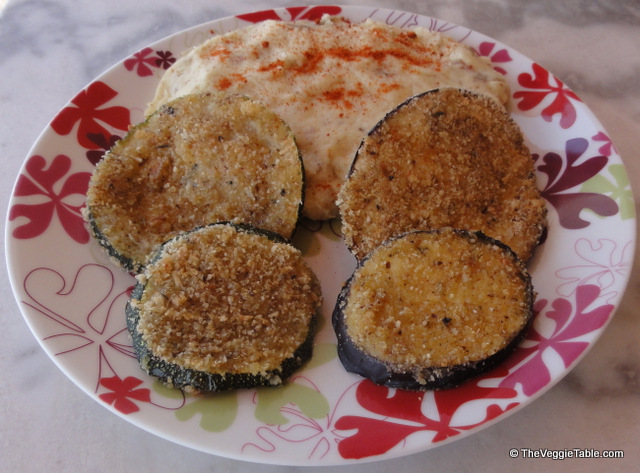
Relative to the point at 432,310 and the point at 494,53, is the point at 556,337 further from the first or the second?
the point at 494,53

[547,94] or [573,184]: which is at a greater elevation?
[547,94]

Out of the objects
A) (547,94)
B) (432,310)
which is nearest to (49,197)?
(432,310)

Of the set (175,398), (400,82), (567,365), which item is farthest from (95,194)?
(567,365)

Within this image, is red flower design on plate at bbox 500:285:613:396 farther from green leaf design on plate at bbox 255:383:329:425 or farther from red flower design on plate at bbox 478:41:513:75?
red flower design on plate at bbox 478:41:513:75

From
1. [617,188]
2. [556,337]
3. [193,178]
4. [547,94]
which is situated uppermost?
[193,178]

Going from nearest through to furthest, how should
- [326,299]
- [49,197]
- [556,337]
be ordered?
1. [556,337]
2. [326,299]
3. [49,197]

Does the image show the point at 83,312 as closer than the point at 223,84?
Yes
